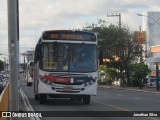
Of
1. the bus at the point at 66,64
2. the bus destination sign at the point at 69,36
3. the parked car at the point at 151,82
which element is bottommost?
the parked car at the point at 151,82

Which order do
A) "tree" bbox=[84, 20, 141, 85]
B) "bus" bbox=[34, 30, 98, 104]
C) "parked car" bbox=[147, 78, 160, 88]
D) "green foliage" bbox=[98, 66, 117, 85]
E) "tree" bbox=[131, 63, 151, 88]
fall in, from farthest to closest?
"green foliage" bbox=[98, 66, 117, 85] → "tree" bbox=[84, 20, 141, 85] → "tree" bbox=[131, 63, 151, 88] → "parked car" bbox=[147, 78, 160, 88] → "bus" bbox=[34, 30, 98, 104]

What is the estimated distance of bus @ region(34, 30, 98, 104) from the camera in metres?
24.4

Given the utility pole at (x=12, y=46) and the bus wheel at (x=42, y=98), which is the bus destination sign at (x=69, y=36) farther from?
the utility pole at (x=12, y=46)

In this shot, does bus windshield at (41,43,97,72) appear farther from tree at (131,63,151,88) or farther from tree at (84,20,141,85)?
tree at (84,20,141,85)

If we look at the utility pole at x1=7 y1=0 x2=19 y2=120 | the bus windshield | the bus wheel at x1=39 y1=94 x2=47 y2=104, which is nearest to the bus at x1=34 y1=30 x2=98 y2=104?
the bus windshield

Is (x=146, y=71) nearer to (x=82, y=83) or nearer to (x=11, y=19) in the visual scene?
(x=82, y=83)

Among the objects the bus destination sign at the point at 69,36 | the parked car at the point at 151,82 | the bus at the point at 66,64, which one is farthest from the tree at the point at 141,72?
the bus at the point at 66,64

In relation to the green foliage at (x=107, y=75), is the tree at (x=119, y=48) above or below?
above

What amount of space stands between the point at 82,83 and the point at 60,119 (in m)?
7.28

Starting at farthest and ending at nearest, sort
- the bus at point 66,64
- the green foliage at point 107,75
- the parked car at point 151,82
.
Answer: the green foliage at point 107,75, the parked car at point 151,82, the bus at point 66,64

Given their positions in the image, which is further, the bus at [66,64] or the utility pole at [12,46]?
the bus at [66,64]

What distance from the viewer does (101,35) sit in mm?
69500

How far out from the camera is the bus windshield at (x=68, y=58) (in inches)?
963

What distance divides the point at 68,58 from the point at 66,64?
12.8 inches
